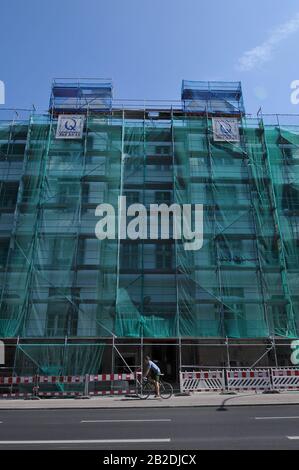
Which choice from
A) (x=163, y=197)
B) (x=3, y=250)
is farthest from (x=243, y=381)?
(x=3, y=250)

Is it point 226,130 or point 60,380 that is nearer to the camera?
point 60,380

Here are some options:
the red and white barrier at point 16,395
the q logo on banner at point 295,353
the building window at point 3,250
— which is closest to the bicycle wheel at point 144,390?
the red and white barrier at point 16,395

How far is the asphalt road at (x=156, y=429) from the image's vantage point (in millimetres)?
7152

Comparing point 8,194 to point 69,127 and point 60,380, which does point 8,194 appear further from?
point 60,380

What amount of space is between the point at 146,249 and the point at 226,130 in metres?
9.30

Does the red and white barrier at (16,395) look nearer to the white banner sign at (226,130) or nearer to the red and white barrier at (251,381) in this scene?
the red and white barrier at (251,381)

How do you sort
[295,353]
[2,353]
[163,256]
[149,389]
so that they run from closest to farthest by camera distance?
[149,389] → [2,353] → [295,353] → [163,256]

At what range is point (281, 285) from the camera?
21.5 meters

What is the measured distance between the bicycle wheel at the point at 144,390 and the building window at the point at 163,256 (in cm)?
715

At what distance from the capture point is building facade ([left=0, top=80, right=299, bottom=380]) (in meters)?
20.1

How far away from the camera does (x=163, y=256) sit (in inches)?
900

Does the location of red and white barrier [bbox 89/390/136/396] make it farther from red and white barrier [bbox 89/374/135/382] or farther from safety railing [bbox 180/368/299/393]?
safety railing [bbox 180/368/299/393]

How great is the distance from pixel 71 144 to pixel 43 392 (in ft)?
47.5
